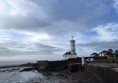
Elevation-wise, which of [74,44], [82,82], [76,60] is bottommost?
[82,82]

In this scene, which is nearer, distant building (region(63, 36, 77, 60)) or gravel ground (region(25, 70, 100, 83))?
gravel ground (region(25, 70, 100, 83))

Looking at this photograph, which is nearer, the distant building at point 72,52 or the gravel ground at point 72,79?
the gravel ground at point 72,79

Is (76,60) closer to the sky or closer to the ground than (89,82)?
closer to the sky

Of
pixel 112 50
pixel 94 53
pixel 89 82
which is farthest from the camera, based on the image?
pixel 94 53

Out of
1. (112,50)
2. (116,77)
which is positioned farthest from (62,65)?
(116,77)

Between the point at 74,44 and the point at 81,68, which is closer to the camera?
the point at 81,68

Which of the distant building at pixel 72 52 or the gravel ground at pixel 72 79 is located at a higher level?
the distant building at pixel 72 52

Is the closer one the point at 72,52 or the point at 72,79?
the point at 72,79

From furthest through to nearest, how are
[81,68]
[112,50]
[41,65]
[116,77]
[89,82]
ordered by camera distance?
1. [112,50]
2. [41,65]
3. [81,68]
4. [89,82]
5. [116,77]

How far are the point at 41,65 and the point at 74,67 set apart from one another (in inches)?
822

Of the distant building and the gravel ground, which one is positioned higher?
the distant building

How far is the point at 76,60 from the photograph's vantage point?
59.5m

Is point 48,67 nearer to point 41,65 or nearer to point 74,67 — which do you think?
point 41,65

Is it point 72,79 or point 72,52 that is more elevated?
point 72,52
